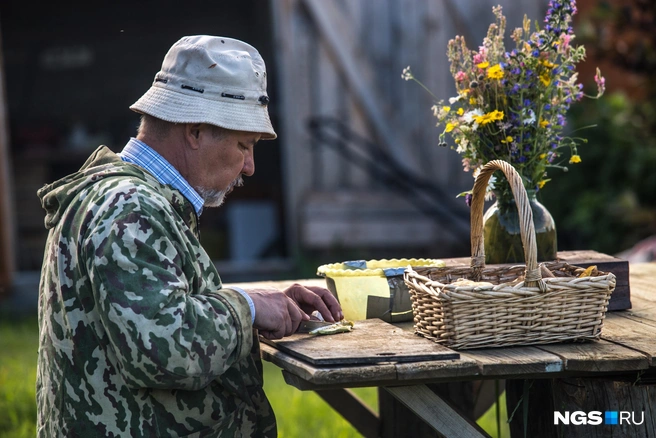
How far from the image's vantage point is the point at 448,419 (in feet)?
6.88

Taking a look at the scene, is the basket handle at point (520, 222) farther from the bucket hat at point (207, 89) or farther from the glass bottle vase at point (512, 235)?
the bucket hat at point (207, 89)

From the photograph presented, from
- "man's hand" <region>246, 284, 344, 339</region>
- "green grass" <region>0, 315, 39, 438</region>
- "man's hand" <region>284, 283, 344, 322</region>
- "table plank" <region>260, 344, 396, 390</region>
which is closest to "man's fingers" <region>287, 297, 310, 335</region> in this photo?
"man's hand" <region>246, 284, 344, 339</region>

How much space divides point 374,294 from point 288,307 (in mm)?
363

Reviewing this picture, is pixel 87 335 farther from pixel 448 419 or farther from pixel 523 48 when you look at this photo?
pixel 523 48

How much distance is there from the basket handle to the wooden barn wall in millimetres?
5050

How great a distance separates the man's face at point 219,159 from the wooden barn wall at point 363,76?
508 centimetres

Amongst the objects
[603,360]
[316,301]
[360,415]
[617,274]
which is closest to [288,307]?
[316,301]

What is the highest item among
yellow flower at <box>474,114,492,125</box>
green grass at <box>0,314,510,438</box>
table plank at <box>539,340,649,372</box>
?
yellow flower at <box>474,114,492,125</box>

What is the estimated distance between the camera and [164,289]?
1.90 m

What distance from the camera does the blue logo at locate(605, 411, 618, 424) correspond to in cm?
221

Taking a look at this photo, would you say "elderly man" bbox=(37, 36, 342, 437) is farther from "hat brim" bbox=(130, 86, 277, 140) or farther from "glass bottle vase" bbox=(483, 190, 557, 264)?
"glass bottle vase" bbox=(483, 190, 557, 264)

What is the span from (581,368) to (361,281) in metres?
0.73

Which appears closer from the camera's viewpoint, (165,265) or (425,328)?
(165,265)

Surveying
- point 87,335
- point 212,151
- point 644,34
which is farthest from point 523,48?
point 644,34
